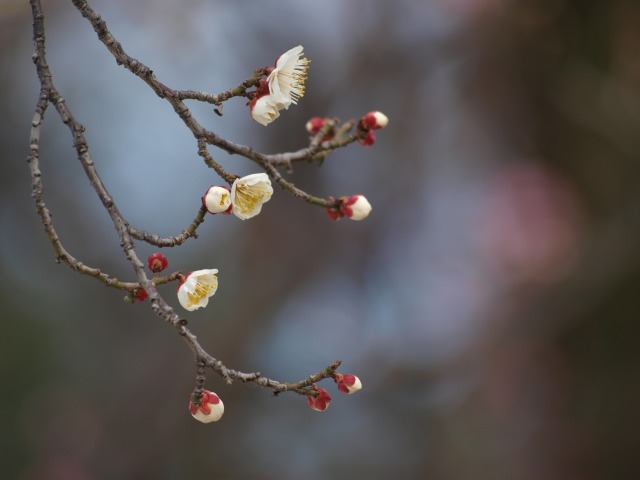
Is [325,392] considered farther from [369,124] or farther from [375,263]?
[375,263]

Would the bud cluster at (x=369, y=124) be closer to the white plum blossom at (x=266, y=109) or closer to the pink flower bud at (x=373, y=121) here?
the pink flower bud at (x=373, y=121)

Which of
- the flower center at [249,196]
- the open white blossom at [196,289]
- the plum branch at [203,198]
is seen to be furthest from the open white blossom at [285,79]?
the open white blossom at [196,289]

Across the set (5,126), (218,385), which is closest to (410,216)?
(218,385)

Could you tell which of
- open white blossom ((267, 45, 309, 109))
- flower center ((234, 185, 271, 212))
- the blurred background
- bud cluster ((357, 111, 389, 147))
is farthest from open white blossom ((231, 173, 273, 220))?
the blurred background

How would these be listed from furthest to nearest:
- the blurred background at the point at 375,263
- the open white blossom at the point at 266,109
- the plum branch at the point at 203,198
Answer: the blurred background at the point at 375,263, the open white blossom at the point at 266,109, the plum branch at the point at 203,198

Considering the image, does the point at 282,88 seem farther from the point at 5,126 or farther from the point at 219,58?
the point at 5,126

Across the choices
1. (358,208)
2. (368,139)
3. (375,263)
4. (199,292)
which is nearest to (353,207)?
(358,208)

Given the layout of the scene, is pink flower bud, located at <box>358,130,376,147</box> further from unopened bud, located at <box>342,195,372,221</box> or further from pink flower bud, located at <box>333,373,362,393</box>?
pink flower bud, located at <box>333,373,362,393</box>
